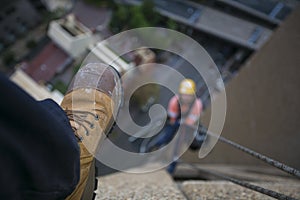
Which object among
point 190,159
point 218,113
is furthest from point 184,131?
point 190,159

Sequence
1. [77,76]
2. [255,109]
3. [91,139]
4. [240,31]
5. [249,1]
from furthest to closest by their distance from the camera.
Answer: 1. [240,31]
2. [249,1]
3. [255,109]
4. [77,76]
5. [91,139]

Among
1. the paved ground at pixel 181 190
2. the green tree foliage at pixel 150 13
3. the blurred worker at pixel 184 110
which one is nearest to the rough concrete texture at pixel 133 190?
the paved ground at pixel 181 190

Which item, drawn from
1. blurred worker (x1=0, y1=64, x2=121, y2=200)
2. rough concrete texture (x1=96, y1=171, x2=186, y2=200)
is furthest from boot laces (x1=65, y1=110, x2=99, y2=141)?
rough concrete texture (x1=96, y1=171, x2=186, y2=200)

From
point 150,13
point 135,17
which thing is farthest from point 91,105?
point 150,13

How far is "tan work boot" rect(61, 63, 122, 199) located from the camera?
135 centimetres

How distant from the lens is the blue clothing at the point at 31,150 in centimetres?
88

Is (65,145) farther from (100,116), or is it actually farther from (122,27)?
Answer: (122,27)

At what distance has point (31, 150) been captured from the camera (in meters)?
0.94

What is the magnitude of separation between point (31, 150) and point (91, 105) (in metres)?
0.51

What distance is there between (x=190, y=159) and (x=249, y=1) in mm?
2847

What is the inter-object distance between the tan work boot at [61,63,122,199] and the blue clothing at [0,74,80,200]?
0.22m

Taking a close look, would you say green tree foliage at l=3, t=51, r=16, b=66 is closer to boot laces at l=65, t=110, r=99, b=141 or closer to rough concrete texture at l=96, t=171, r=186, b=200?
rough concrete texture at l=96, t=171, r=186, b=200

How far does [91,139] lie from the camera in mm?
1376

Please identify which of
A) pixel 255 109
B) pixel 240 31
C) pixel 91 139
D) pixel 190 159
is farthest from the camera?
pixel 240 31
